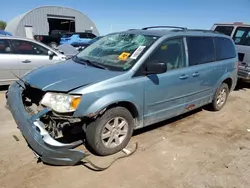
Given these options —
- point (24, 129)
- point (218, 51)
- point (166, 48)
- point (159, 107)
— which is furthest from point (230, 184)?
point (218, 51)

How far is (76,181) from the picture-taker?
2883mm

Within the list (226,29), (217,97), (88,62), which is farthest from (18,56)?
(226,29)

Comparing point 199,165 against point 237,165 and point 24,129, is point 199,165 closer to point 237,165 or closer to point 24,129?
point 237,165

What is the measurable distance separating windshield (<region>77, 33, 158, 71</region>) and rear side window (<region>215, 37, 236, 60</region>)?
→ 1.94 metres

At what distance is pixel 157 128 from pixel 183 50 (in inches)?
58.3

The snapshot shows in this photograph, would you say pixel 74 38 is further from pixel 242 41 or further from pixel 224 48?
pixel 224 48

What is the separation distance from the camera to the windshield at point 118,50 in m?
3.60

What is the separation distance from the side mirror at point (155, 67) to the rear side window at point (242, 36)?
19.6 ft

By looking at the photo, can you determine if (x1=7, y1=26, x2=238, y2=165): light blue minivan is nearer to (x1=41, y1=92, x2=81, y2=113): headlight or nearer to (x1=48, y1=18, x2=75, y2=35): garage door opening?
(x1=41, y1=92, x2=81, y2=113): headlight

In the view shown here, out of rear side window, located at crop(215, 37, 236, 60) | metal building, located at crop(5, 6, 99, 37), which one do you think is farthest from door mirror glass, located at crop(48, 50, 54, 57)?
metal building, located at crop(5, 6, 99, 37)

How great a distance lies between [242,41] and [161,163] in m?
6.66

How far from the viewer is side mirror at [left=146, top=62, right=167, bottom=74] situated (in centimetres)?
345

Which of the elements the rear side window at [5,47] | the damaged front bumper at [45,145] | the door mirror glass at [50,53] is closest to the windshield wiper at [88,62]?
the damaged front bumper at [45,145]

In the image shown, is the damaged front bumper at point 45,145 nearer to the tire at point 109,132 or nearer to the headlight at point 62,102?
the headlight at point 62,102
